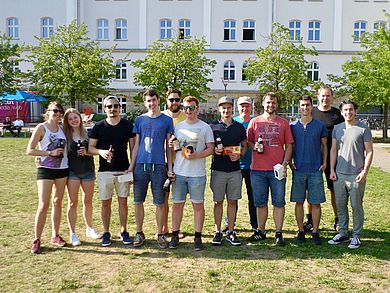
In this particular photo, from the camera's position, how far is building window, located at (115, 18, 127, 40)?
4253 cm

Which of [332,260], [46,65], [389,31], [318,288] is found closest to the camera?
[318,288]

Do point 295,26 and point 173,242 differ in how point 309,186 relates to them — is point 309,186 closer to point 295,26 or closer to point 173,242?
point 173,242

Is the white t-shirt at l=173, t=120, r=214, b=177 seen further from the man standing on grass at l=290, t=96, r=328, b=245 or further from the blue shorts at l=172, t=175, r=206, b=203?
the man standing on grass at l=290, t=96, r=328, b=245

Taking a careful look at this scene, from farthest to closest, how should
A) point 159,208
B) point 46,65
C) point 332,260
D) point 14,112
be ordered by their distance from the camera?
Answer: point 14,112, point 46,65, point 159,208, point 332,260

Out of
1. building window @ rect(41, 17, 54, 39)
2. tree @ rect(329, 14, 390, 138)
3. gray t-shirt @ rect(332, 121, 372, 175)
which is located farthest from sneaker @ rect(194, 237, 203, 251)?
building window @ rect(41, 17, 54, 39)

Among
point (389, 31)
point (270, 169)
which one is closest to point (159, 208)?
point (270, 169)

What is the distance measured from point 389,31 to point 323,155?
21.7 meters

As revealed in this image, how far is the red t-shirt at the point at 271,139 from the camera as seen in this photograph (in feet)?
19.9

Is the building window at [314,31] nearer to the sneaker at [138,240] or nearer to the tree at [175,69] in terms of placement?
the tree at [175,69]

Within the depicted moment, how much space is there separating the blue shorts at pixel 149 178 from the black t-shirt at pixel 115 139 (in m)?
0.25

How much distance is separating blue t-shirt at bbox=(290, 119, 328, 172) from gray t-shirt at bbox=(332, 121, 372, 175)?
0.29 metres

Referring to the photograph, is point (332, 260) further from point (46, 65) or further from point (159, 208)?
point (46, 65)

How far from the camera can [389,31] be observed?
24906 mm

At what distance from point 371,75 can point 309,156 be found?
20459 millimetres
